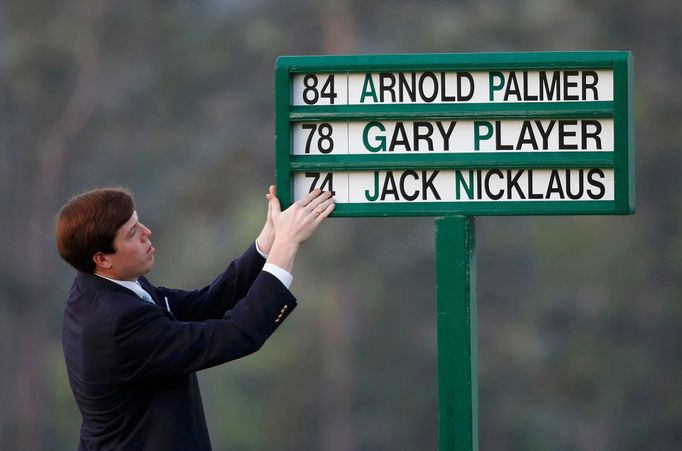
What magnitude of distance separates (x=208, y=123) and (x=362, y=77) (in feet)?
29.8

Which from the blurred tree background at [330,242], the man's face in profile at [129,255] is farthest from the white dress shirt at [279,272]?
the blurred tree background at [330,242]

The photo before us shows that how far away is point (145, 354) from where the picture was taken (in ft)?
7.58

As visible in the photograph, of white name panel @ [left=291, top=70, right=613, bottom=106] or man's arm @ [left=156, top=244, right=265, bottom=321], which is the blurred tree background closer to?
man's arm @ [left=156, top=244, right=265, bottom=321]

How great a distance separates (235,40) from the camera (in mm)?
11414

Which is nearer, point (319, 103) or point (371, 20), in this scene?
point (319, 103)

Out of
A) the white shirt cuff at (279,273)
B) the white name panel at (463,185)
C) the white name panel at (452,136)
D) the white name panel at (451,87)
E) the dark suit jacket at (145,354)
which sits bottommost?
the dark suit jacket at (145,354)

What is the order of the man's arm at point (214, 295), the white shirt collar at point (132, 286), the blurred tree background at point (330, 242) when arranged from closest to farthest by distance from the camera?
the white shirt collar at point (132, 286) < the man's arm at point (214, 295) < the blurred tree background at point (330, 242)

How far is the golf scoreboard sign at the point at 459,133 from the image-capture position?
2.40 meters

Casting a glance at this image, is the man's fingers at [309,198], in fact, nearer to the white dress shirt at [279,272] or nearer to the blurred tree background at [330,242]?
the white dress shirt at [279,272]

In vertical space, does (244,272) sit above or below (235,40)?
below

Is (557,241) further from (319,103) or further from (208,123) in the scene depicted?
(319,103)

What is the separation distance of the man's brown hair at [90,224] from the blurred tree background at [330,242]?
27.7 feet

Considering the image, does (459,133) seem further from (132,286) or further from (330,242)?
(330,242)

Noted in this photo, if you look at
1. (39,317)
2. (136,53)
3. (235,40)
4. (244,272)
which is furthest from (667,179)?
(244,272)
